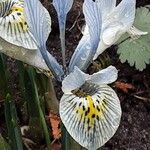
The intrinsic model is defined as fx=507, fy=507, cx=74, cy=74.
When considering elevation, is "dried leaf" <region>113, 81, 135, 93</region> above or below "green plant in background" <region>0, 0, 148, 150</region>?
below

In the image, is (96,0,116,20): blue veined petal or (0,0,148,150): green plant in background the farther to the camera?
(96,0,116,20): blue veined petal

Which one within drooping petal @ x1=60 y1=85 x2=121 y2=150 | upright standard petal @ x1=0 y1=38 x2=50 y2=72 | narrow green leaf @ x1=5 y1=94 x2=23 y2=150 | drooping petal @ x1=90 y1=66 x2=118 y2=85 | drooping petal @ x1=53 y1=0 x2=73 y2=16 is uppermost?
drooping petal @ x1=53 y1=0 x2=73 y2=16

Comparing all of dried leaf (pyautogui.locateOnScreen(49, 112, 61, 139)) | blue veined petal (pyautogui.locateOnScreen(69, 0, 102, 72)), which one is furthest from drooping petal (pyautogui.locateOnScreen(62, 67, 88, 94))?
dried leaf (pyautogui.locateOnScreen(49, 112, 61, 139))

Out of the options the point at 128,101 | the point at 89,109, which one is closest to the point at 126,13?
the point at 89,109

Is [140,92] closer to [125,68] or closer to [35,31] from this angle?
[125,68]

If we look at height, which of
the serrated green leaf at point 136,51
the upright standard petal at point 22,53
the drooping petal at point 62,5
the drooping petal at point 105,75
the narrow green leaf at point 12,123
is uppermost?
the drooping petal at point 62,5

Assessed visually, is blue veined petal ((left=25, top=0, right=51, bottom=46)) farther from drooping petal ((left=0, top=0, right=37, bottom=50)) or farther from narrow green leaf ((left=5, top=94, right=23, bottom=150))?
narrow green leaf ((left=5, top=94, right=23, bottom=150))

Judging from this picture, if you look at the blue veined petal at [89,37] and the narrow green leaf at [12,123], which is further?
the narrow green leaf at [12,123]

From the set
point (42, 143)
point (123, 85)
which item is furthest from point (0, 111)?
point (123, 85)

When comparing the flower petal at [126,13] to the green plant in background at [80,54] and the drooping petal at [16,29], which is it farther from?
the drooping petal at [16,29]

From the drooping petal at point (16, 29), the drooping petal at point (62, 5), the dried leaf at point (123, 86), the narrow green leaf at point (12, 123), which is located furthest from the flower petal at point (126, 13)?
the dried leaf at point (123, 86)
